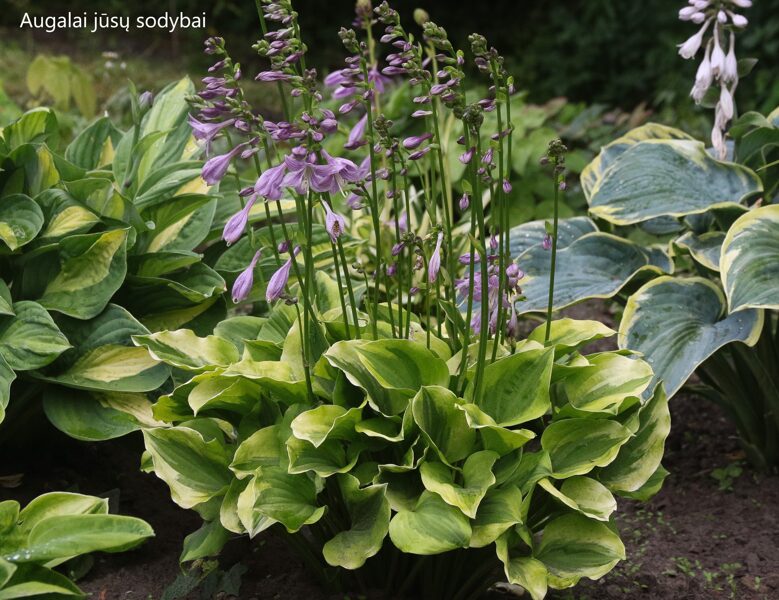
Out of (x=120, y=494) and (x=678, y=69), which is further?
(x=678, y=69)

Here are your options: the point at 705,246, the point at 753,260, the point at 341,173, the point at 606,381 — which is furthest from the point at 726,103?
the point at 341,173

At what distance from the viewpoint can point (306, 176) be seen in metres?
1.83

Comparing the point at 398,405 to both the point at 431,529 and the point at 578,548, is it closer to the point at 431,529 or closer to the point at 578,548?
the point at 431,529

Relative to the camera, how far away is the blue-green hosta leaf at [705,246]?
9.31 ft

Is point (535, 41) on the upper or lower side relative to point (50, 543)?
lower

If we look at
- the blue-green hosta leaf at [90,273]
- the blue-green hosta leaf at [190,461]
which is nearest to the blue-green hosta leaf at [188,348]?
the blue-green hosta leaf at [190,461]

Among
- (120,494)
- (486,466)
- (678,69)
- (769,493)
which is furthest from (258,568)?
(678,69)

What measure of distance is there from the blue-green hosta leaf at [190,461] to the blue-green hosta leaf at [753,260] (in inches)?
52.7

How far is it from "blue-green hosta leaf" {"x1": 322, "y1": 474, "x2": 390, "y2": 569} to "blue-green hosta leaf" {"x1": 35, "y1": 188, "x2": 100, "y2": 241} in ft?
3.74

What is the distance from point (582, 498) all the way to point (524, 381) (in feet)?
0.89

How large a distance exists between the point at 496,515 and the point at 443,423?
0.22m

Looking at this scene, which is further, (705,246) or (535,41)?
(535,41)

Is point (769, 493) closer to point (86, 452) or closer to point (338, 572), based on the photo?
point (338, 572)

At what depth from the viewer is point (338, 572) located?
2219 mm
